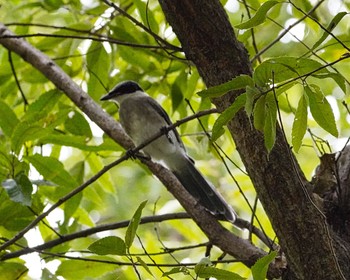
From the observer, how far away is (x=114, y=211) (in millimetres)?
5691

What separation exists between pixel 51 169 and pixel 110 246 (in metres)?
0.97

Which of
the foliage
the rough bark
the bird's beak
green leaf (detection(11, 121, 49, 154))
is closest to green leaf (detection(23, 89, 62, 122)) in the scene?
the foliage

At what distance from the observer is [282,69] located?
70.4 inches

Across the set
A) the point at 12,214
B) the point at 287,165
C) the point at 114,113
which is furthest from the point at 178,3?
the point at 114,113

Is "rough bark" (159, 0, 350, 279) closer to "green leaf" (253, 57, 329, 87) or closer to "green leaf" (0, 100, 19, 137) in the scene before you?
"green leaf" (253, 57, 329, 87)

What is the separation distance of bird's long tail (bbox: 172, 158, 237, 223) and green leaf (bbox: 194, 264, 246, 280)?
3.75 ft

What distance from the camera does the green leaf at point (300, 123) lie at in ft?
6.51

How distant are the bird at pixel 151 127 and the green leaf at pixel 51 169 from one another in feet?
2.73

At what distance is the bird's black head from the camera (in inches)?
143

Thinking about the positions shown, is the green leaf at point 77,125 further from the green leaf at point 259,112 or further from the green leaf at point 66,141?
the green leaf at point 259,112

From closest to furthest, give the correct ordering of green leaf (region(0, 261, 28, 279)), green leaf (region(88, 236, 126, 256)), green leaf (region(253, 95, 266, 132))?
green leaf (region(253, 95, 266, 132))
green leaf (region(88, 236, 126, 256))
green leaf (region(0, 261, 28, 279))

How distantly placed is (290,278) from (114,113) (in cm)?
187

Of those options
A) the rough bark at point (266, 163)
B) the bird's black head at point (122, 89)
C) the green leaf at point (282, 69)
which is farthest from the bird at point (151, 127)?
the green leaf at point (282, 69)

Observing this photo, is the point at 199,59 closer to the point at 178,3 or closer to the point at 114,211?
the point at 178,3
